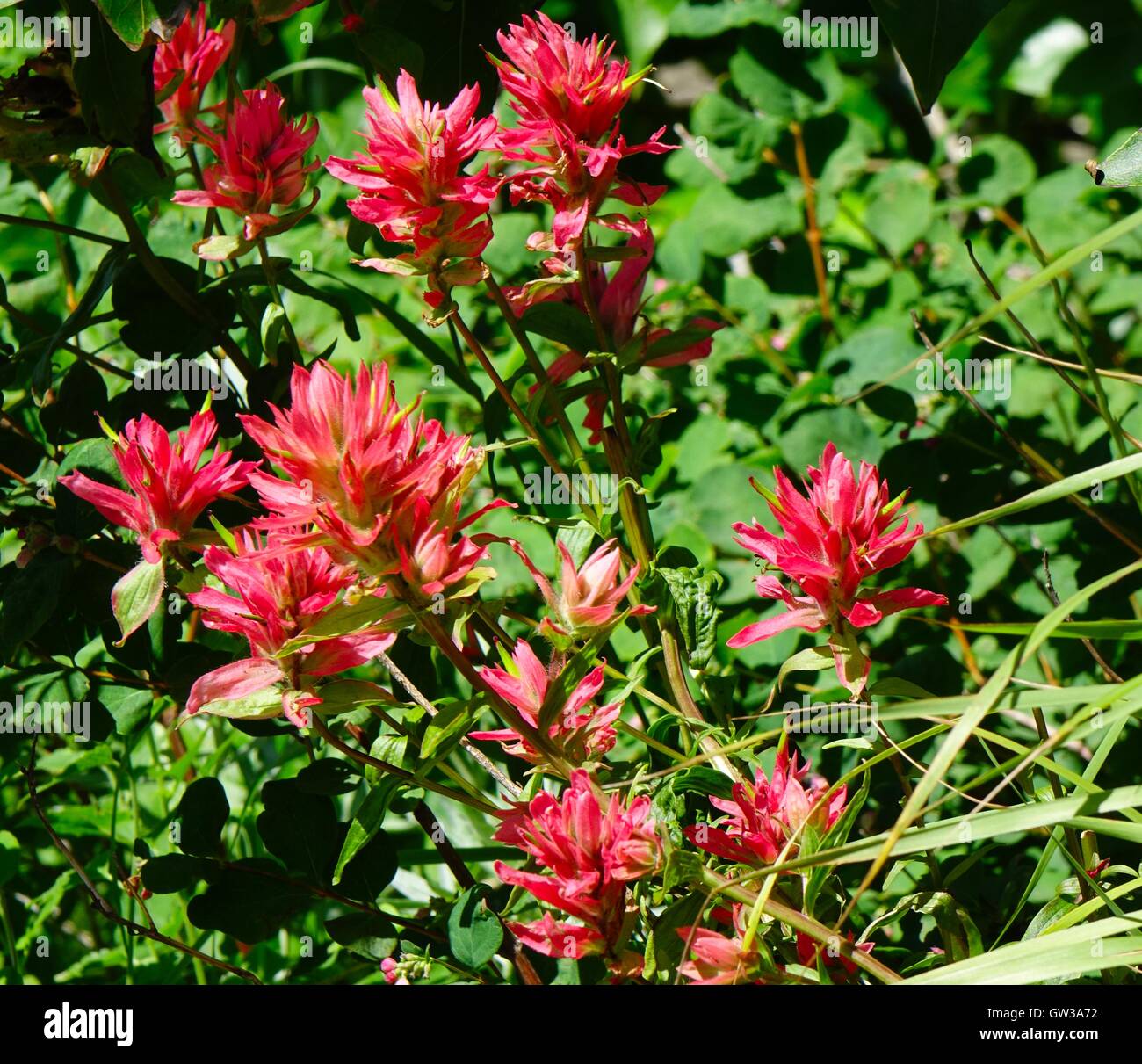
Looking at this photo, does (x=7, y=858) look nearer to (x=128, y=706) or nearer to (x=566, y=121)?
(x=128, y=706)

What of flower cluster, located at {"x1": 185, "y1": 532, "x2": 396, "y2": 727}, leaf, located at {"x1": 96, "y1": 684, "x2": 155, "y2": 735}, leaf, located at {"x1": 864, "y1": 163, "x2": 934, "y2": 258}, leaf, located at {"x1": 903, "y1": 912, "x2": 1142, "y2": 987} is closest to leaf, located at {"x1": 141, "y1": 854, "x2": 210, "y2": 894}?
leaf, located at {"x1": 96, "y1": 684, "x2": 155, "y2": 735}

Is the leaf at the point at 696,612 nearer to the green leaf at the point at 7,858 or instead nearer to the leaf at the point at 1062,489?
the leaf at the point at 1062,489

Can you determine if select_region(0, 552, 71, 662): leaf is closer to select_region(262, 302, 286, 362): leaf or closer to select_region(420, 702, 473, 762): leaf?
select_region(262, 302, 286, 362): leaf

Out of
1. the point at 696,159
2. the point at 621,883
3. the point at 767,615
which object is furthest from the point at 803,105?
the point at 621,883

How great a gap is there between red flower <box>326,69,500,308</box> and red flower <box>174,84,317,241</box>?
0.09 meters

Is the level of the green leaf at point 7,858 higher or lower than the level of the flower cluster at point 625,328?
lower

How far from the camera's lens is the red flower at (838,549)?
2.18ft

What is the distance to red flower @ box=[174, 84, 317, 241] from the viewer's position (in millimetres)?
792

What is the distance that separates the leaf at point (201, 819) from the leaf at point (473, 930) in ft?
0.63

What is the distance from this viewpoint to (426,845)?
1.15m

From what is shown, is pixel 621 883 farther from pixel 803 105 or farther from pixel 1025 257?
pixel 1025 257

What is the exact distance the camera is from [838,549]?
67 centimetres

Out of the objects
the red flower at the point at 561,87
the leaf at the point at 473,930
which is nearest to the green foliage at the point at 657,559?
the leaf at the point at 473,930

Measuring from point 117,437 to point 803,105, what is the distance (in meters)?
1.06
